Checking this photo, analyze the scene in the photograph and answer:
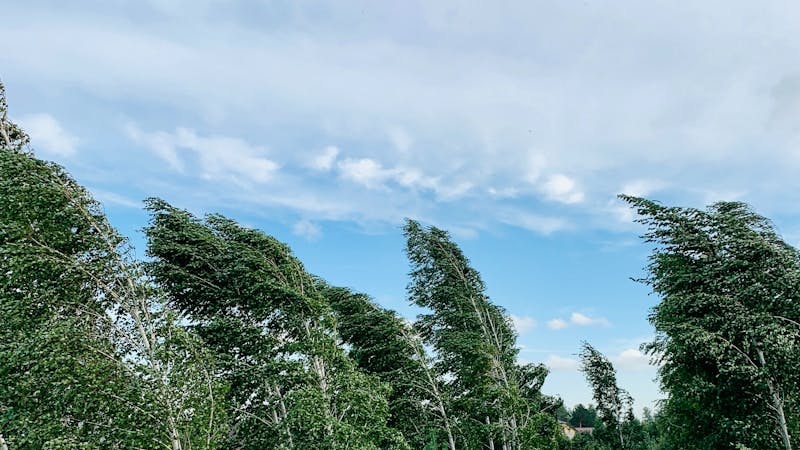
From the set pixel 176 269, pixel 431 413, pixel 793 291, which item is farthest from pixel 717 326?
pixel 176 269

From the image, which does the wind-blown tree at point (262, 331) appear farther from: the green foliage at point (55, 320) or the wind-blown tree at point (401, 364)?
the wind-blown tree at point (401, 364)

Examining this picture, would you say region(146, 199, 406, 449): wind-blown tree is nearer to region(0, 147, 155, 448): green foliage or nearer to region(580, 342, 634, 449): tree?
region(0, 147, 155, 448): green foliage

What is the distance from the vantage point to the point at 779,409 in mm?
13250

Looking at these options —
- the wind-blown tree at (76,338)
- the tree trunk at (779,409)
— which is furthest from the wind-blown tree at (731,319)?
the wind-blown tree at (76,338)

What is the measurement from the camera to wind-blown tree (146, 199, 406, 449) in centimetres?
1341

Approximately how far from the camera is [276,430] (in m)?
13.0

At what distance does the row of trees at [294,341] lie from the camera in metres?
9.55

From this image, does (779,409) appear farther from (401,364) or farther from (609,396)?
(609,396)

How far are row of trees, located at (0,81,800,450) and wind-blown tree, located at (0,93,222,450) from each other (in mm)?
33

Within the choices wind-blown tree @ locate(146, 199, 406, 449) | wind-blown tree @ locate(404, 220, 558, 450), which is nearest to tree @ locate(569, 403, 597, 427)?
wind-blown tree @ locate(404, 220, 558, 450)

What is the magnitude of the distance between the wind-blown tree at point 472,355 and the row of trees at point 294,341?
0.09 metres

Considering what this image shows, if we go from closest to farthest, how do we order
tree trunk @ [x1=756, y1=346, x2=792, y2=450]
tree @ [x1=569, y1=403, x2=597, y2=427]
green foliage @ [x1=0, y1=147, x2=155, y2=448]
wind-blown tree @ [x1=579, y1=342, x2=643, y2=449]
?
1. green foliage @ [x1=0, y1=147, x2=155, y2=448]
2. tree trunk @ [x1=756, y1=346, x2=792, y2=450]
3. wind-blown tree @ [x1=579, y1=342, x2=643, y2=449]
4. tree @ [x1=569, y1=403, x2=597, y2=427]

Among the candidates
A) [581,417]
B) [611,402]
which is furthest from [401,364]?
[581,417]

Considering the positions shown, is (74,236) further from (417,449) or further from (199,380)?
(417,449)
